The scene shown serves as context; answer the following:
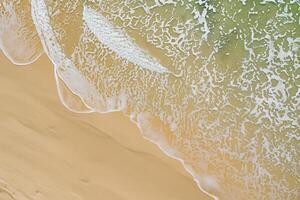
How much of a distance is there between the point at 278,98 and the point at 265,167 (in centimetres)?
21

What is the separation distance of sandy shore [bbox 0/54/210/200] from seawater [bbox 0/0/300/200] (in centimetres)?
4

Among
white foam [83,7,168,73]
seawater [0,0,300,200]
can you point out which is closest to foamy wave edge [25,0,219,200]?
seawater [0,0,300,200]

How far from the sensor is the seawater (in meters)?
1.58

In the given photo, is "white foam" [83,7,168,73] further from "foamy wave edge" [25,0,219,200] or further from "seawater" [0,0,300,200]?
"foamy wave edge" [25,0,219,200]

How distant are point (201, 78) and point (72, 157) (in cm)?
46

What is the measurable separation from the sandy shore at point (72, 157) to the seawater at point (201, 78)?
43 mm

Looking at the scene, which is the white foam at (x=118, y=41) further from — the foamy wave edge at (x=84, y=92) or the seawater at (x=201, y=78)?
the foamy wave edge at (x=84, y=92)

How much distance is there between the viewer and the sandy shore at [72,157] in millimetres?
1575

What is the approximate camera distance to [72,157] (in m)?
1.60

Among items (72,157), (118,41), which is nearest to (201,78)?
(118,41)

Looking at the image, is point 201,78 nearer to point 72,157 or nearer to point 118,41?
point 118,41

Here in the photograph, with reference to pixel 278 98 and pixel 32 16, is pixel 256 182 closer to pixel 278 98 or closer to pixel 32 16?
pixel 278 98

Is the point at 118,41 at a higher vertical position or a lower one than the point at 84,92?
higher

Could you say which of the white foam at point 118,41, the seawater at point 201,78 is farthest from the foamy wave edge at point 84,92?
the white foam at point 118,41
